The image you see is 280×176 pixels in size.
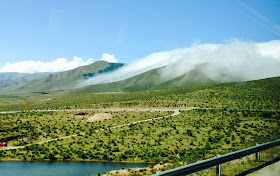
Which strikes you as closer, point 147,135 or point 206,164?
point 206,164

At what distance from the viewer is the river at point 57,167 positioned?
106 ft

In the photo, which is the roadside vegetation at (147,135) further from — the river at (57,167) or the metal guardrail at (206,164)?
the metal guardrail at (206,164)

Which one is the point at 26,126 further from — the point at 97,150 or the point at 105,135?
the point at 97,150

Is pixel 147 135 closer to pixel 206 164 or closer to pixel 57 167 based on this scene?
pixel 57 167

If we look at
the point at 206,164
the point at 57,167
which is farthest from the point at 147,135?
the point at 206,164

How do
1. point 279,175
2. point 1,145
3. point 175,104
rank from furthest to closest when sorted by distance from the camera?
1. point 175,104
2. point 1,145
3. point 279,175

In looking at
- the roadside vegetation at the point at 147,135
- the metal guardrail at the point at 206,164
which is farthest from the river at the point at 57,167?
the metal guardrail at the point at 206,164

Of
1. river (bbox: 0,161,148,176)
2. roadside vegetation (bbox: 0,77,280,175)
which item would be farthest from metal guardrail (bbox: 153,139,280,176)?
river (bbox: 0,161,148,176)

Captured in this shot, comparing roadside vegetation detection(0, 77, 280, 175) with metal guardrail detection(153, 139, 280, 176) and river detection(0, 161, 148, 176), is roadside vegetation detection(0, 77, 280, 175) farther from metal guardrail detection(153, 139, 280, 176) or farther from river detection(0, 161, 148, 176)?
metal guardrail detection(153, 139, 280, 176)

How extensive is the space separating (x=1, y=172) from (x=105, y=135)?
23.5 meters

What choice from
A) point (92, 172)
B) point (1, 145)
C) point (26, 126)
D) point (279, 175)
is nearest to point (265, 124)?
point (92, 172)

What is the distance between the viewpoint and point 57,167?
35125 millimetres

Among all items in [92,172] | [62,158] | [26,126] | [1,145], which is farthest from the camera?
[26,126]

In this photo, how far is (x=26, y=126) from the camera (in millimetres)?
67375
